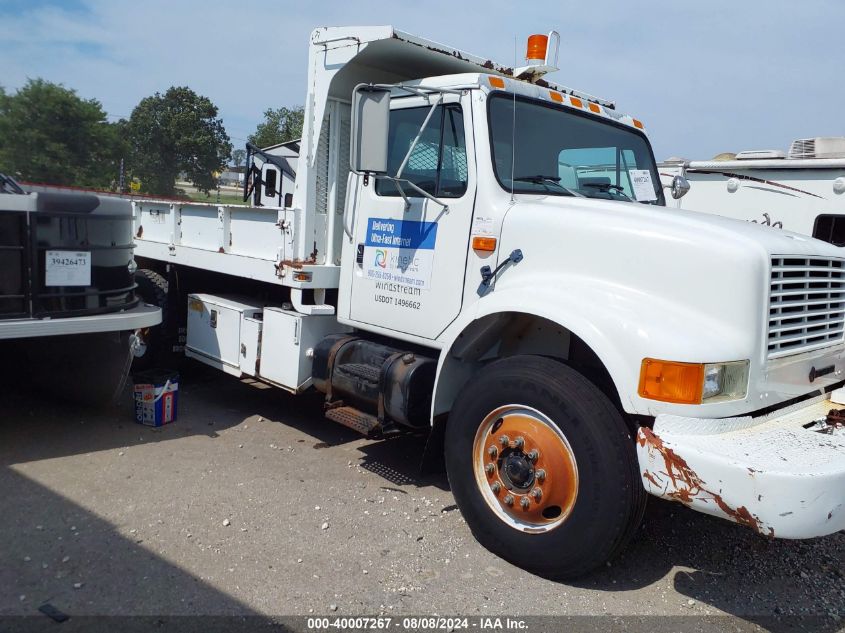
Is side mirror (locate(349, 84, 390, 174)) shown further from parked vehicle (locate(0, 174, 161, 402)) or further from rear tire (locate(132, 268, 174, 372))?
rear tire (locate(132, 268, 174, 372))

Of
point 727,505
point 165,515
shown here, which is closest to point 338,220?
point 165,515

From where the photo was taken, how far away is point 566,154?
161 inches

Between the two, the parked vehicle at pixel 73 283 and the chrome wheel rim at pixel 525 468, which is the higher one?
the parked vehicle at pixel 73 283

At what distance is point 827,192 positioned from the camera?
21.4 ft

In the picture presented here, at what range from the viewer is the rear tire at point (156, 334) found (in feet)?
19.7

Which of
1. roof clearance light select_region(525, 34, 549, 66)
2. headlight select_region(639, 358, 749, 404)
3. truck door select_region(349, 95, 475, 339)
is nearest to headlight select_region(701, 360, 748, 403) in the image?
headlight select_region(639, 358, 749, 404)

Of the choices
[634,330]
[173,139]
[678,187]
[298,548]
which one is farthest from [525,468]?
[173,139]

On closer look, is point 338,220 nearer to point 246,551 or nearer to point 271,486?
point 271,486

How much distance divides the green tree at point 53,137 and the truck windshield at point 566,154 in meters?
32.3

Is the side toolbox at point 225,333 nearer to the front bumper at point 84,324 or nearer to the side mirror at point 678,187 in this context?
the front bumper at point 84,324

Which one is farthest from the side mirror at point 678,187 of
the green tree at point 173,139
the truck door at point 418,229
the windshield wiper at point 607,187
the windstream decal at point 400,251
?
the green tree at point 173,139

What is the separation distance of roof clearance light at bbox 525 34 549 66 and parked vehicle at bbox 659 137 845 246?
2430mm

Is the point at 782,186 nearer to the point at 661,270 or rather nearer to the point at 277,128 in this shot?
the point at 661,270

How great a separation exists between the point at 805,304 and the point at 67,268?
435 centimetres
